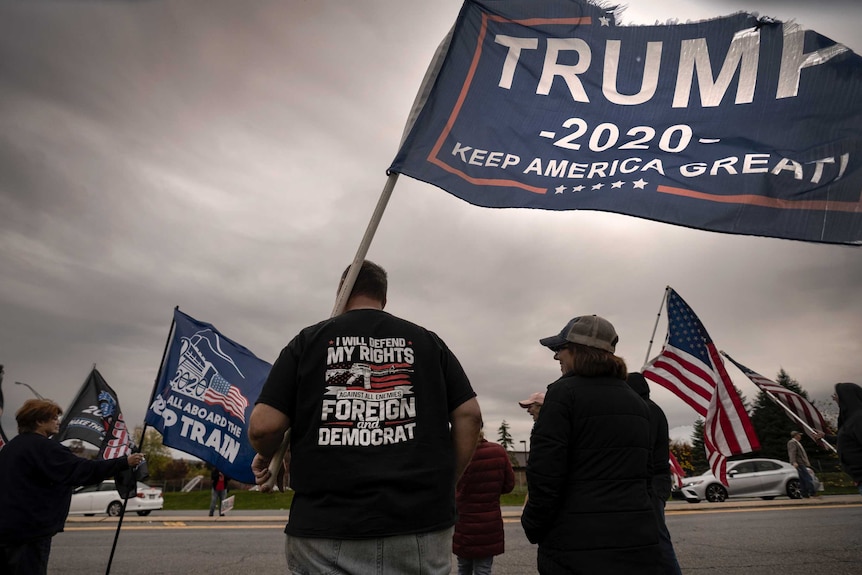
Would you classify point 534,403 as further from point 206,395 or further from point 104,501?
point 104,501

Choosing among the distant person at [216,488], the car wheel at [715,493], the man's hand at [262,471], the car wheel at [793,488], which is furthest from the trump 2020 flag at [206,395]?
the car wheel at [793,488]

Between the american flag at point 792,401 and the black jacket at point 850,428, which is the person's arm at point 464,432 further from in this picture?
the american flag at point 792,401

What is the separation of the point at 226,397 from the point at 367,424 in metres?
5.29

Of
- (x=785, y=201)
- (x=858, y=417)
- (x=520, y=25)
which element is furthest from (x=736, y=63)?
(x=858, y=417)

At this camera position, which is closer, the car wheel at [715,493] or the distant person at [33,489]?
the distant person at [33,489]

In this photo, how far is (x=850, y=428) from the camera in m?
5.80

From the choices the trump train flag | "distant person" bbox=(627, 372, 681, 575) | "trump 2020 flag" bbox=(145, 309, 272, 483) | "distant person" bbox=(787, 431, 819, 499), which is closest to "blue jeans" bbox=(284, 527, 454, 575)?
→ the trump train flag

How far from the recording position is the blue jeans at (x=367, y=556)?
2.29 meters

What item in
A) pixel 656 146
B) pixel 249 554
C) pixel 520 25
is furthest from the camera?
pixel 249 554

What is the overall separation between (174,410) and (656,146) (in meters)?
5.83

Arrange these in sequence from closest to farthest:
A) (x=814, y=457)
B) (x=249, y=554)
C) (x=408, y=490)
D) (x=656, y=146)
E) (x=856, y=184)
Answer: (x=408, y=490) → (x=856, y=184) → (x=656, y=146) → (x=249, y=554) → (x=814, y=457)

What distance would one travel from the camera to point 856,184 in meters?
3.30

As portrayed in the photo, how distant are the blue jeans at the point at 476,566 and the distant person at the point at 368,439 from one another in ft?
10.0

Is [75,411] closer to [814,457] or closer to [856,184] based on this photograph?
[856,184]
